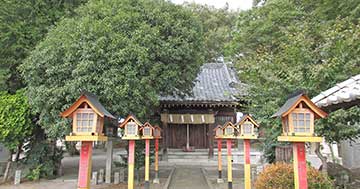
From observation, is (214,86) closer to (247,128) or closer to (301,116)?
(247,128)

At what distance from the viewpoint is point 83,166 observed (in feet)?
18.7

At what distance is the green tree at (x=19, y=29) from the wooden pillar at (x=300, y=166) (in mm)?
12108

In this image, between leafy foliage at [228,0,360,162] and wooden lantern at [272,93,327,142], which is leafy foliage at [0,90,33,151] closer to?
leafy foliage at [228,0,360,162]

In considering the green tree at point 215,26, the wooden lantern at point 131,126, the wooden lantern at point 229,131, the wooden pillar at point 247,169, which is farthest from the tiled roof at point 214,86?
the wooden pillar at point 247,169

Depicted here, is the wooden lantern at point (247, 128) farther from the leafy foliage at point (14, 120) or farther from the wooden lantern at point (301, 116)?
the leafy foliage at point (14, 120)

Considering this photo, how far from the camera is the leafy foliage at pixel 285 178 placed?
7715 millimetres

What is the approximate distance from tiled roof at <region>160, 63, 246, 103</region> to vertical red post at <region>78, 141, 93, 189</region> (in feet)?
36.1

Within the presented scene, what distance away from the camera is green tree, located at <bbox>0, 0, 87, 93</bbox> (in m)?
13.3

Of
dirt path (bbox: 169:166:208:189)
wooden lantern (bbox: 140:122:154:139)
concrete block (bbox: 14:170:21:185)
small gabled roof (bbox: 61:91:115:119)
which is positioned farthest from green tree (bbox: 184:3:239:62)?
small gabled roof (bbox: 61:91:115:119)

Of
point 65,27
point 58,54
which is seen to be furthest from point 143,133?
point 65,27

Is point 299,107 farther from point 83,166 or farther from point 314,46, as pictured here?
point 314,46

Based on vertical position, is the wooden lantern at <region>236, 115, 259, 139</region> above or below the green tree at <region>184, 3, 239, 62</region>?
below

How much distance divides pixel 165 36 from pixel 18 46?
669 cm

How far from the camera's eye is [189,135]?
66.1ft
